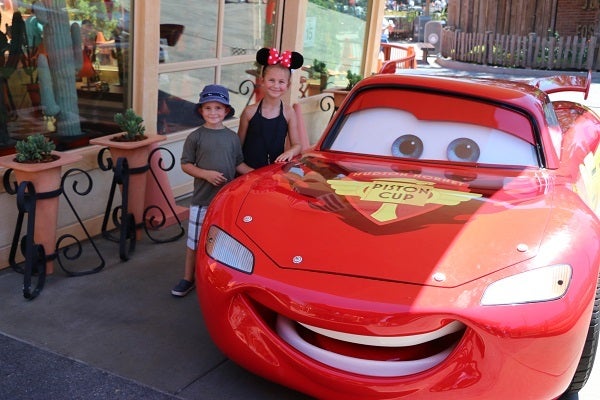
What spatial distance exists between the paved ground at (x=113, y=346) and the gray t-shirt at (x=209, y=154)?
0.65 metres

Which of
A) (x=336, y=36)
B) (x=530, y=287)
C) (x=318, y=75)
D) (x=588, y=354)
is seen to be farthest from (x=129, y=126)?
(x=336, y=36)

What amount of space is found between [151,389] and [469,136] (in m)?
2.14

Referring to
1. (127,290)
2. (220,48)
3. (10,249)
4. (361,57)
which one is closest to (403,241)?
(127,290)

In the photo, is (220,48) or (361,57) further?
(361,57)

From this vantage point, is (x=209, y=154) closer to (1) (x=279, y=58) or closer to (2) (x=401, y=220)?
(1) (x=279, y=58)

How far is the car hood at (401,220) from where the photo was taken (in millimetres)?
2826

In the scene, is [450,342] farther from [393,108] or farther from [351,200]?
[393,108]

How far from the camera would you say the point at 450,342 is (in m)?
2.79

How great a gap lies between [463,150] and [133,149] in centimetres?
220

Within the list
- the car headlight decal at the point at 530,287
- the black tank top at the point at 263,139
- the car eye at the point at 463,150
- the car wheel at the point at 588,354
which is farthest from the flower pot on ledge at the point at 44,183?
the car wheel at the point at 588,354

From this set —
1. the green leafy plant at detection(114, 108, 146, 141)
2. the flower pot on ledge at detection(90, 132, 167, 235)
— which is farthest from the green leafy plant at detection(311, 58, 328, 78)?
the green leafy plant at detection(114, 108, 146, 141)

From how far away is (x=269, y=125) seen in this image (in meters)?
4.34

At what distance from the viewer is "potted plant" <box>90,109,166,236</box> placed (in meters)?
4.75

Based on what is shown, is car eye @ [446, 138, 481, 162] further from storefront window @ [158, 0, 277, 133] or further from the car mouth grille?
storefront window @ [158, 0, 277, 133]
